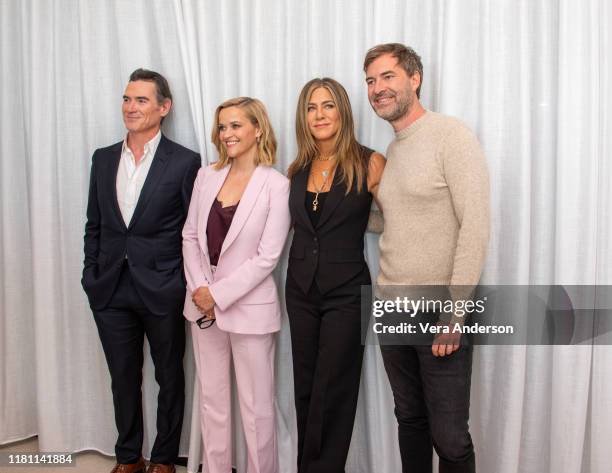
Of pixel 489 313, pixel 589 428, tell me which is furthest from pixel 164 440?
pixel 589 428

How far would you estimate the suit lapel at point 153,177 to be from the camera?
248 cm

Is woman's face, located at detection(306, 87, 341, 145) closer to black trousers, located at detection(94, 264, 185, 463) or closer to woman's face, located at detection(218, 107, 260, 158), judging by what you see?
woman's face, located at detection(218, 107, 260, 158)

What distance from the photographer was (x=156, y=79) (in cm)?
258

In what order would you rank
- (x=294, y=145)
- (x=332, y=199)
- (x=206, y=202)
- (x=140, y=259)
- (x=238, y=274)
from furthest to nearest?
(x=294, y=145), (x=140, y=259), (x=206, y=202), (x=238, y=274), (x=332, y=199)

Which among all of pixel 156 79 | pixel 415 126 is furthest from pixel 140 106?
pixel 415 126

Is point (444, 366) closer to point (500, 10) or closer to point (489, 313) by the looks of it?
point (489, 313)

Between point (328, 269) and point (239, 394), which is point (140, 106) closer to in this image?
point (328, 269)

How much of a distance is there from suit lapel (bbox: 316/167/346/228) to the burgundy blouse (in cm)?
42

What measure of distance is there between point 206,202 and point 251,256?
0.32 m

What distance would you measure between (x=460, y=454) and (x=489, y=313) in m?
0.65

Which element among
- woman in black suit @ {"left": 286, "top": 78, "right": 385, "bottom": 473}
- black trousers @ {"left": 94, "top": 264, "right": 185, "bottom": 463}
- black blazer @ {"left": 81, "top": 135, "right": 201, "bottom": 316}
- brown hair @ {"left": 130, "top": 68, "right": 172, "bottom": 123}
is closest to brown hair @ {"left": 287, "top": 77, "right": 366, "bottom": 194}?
woman in black suit @ {"left": 286, "top": 78, "right": 385, "bottom": 473}

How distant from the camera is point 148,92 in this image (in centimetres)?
254

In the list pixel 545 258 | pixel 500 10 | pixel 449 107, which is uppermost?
pixel 500 10

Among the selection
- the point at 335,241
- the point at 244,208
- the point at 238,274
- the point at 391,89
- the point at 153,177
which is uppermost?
the point at 391,89
